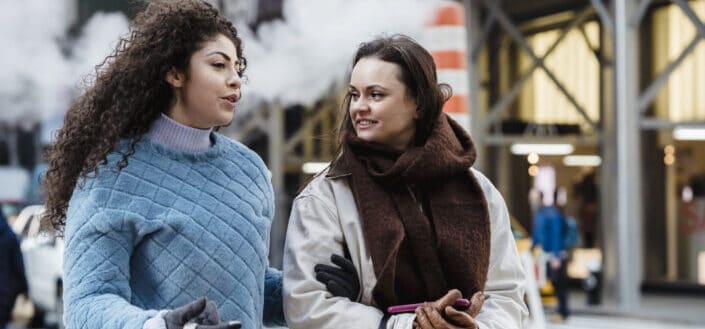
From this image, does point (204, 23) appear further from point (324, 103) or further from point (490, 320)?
point (324, 103)

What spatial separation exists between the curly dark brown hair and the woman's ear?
11mm

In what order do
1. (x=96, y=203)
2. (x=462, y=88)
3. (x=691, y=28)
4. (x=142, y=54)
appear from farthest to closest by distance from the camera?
1. (x=691, y=28)
2. (x=462, y=88)
3. (x=142, y=54)
4. (x=96, y=203)

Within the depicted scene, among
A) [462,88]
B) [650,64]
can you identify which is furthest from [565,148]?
[462,88]

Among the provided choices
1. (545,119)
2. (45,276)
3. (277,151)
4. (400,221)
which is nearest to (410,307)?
(400,221)

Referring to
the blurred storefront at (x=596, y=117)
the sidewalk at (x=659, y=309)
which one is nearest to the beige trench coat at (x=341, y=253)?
the sidewalk at (x=659, y=309)

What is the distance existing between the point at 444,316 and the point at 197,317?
0.78 m

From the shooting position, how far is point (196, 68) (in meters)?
3.31

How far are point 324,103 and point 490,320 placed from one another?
12.6 m

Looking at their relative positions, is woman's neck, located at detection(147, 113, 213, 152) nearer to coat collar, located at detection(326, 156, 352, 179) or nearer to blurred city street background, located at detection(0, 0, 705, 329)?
coat collar, located at detection(326, 156, 352, 179)

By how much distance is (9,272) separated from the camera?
24.6 feet

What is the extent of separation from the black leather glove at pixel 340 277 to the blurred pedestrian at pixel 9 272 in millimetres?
4500

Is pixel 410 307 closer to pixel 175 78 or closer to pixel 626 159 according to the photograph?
pixel 175 78

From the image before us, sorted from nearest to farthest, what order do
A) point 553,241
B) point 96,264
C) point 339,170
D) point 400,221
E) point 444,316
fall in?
1. point 96,264
2. point 444,316
3. point 400,221
4. point 339,170
5. point 553,241

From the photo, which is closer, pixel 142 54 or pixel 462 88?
pixel 142 54
